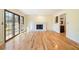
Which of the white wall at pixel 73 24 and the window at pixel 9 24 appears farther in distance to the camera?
the white wall at pixel 73 24

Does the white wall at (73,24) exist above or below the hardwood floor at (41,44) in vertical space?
above

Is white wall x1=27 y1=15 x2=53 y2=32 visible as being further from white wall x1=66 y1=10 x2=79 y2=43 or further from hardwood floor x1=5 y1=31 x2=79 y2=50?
hardwood floor x1=5 y1=31 x2=79 y2=50

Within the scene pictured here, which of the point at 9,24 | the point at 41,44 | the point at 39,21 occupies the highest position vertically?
the point at 39,21

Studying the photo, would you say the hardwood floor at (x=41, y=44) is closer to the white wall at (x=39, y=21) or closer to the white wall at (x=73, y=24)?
the white wall at (x=73, y=24)

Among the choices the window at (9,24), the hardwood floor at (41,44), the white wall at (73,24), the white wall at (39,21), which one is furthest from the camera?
the white wall at (39,21)

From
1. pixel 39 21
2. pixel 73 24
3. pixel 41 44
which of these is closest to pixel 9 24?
pixel 41 44

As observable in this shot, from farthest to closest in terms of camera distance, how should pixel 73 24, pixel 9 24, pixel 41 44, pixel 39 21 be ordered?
1. pixel 39 21
2. pixel 73 24
3. pixel 9 24
4. pixel 41 44

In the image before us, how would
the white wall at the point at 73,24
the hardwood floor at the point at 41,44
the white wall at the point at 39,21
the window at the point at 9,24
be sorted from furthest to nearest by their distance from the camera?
the white wall at the point at 39,21 → the white wall at the point at 73,24 → the window at the point at 9,24 → the hardwood floor at the point at 41,44

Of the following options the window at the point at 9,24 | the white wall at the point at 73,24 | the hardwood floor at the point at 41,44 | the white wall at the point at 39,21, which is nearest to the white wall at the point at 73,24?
the white wall at the point at 73,24

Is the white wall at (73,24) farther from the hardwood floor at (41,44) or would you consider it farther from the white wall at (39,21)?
the white wall at (39,21)

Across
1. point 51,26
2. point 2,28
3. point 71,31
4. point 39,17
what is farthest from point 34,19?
point 2,28

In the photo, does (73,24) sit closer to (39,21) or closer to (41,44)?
(41,44)

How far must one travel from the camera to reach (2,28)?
5.16 metres
